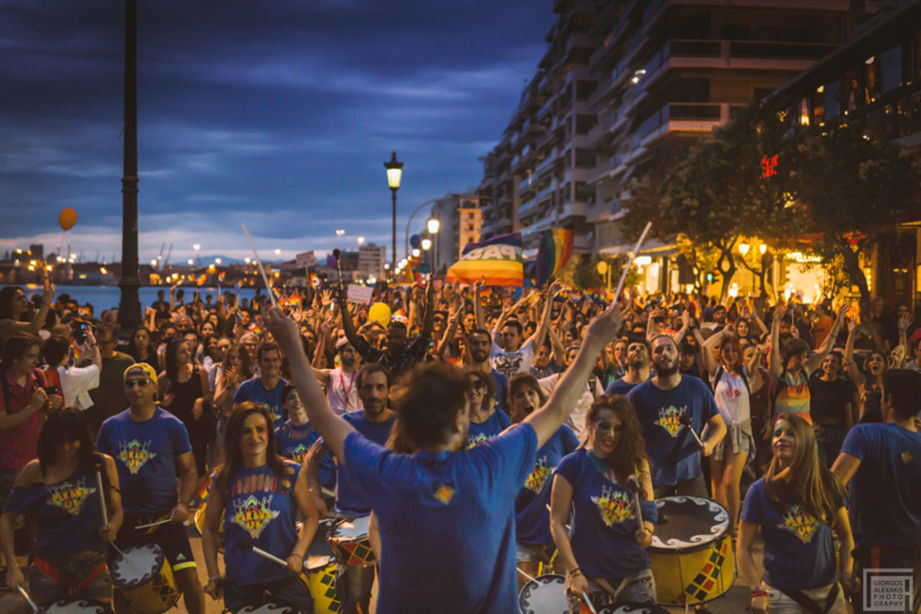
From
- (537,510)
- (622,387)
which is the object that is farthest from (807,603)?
(622,387)

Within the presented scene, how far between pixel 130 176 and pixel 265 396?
19.2ft

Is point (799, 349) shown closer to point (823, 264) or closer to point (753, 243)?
point (823, 264)

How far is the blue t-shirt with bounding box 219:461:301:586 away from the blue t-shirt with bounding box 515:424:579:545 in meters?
1.34

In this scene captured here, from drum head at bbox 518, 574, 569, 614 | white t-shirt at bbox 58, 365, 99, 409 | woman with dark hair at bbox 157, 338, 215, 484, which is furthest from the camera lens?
woman with dark hair at bbox 157, 338, 215, 484

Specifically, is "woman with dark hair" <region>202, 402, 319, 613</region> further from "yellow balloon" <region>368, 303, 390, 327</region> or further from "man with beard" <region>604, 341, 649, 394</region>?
"yellow balloon" <region>368, 303, 390, 327</region>

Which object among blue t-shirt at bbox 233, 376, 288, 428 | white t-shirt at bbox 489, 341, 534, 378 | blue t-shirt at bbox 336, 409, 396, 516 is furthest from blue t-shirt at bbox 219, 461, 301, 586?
white t-shirt at bbox 489, 341, 534, 378

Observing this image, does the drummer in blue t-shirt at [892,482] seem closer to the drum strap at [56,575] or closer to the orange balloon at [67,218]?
the drum strap at [56,575]

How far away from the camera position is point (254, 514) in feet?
13.6

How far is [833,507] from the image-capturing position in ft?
13.0

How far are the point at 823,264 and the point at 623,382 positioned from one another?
55.2 ft

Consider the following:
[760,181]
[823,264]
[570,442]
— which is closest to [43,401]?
[570,442]

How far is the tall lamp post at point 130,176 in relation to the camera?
10.9 meters

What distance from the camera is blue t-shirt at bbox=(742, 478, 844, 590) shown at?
3846 mm

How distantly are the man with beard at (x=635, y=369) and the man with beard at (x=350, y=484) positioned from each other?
2.10 m
